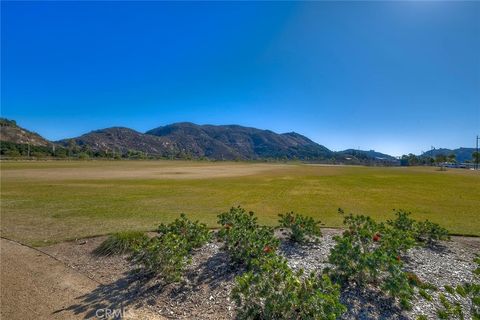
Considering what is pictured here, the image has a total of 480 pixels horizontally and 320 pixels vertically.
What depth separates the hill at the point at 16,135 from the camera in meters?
154

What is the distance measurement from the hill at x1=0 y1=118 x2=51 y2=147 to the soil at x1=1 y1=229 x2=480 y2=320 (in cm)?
17467

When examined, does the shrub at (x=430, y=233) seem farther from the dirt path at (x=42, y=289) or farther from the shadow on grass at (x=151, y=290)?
the dirt path at (x=42, y=289)

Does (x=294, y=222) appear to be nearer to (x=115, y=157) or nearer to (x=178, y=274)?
(x=178, y=274)

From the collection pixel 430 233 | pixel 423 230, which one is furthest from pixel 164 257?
pixel 430 233

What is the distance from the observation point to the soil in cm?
493

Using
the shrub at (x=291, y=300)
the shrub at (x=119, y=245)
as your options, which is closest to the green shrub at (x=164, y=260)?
the shrub at (x=119, y=245)

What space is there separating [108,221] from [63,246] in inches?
124

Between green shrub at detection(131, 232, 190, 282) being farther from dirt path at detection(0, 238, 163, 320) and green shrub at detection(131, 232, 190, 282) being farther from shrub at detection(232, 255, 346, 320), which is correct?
shrub at detection(232, 255, 346, 320)

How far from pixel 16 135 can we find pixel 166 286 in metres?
198

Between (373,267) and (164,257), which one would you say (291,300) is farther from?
(164,257)

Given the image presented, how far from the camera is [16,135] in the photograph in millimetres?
158875

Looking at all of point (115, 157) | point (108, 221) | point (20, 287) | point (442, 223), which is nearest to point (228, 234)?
point (20, 287)

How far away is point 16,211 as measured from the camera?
1375 centimetres

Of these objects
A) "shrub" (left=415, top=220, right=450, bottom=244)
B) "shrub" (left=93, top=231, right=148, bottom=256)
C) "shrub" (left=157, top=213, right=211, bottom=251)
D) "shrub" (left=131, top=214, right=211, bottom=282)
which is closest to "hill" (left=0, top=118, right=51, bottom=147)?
"shrub" (left=93, top=231, right=148, bottom=256)
